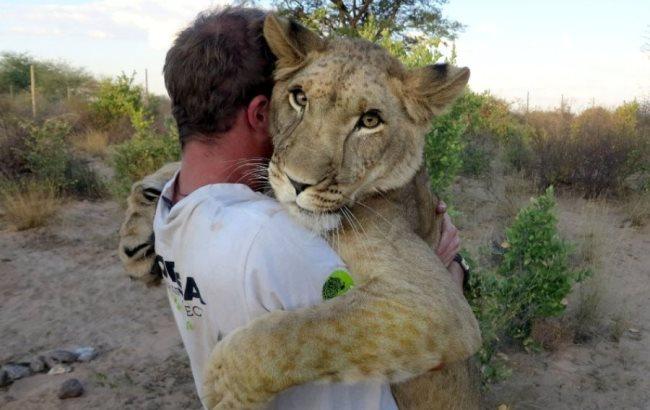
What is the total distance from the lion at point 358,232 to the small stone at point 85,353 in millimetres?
3967

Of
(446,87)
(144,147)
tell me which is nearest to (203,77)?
(446,87)

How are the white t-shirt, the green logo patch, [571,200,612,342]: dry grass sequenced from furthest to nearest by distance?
[571,200,612,342]: dry grass < the green logo patch < the white t-shirt

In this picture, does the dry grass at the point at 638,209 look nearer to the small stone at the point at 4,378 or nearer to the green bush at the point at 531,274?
the green bush at the point at 531,274

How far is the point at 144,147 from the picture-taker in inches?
454

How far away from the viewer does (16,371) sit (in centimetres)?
587

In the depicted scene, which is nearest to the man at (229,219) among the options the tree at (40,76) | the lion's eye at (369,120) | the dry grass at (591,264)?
the lion's eye at (369,120)

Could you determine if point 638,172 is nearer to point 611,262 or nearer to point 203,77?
point 611,262

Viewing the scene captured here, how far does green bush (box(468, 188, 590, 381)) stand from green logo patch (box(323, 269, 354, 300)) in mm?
3818

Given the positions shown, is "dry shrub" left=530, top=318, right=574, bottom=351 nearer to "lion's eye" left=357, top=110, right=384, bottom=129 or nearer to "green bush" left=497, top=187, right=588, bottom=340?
"green bush" left=497, top=187, right=588, bottom=340

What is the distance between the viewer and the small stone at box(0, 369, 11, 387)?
5664 mm

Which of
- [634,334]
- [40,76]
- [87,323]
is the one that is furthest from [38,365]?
[40,76]

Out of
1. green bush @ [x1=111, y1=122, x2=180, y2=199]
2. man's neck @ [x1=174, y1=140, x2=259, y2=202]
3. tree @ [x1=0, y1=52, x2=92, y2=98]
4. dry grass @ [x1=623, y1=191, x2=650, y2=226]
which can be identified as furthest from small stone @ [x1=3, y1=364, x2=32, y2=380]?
tree @ [x1=0, y1=52, x2=92, y2=98]

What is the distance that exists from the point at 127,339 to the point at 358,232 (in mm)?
5204

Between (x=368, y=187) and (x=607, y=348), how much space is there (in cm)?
561
